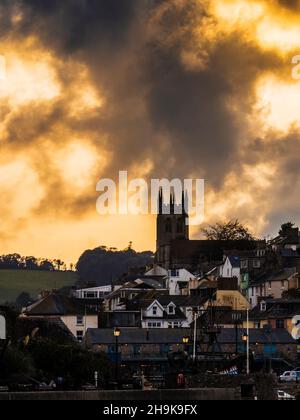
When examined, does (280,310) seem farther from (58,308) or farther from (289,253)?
(58,308)

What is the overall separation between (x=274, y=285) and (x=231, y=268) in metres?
16.2

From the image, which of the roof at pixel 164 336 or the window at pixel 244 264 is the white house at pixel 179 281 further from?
the roof at pixel 164 336

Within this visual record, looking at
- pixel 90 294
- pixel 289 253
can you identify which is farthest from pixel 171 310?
pixel 90 294

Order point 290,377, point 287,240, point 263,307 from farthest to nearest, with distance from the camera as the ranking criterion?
1. point 287,240
2. point 263,307
3. point 290,377

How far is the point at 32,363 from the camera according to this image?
84562 millimetres

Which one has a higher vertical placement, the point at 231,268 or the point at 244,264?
the point at 244,264

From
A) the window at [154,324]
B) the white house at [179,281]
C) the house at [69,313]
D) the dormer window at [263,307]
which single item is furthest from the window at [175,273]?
the dormer window at [263,307]

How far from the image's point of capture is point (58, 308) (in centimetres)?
14625

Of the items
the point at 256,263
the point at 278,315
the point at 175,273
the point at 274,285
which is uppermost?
the point at 175,273

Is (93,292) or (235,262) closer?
(235,262)

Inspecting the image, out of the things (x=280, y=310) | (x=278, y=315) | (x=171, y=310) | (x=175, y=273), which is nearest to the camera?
(x=278, y=315)
